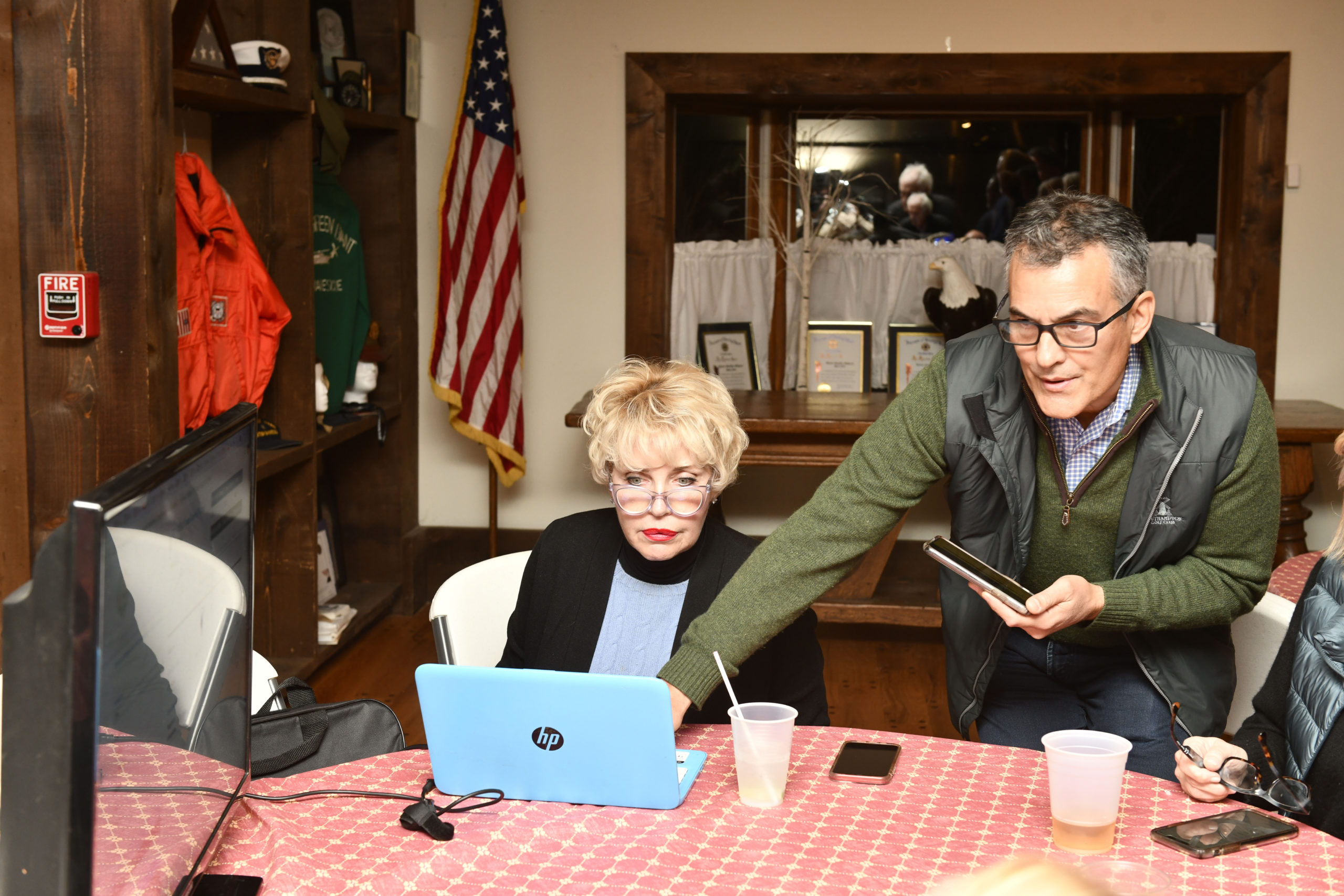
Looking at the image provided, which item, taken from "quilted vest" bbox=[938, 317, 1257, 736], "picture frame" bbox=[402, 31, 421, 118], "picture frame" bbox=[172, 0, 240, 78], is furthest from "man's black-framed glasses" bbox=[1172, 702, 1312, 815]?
"picture frame" bbox=[402, 31, 421, 118]

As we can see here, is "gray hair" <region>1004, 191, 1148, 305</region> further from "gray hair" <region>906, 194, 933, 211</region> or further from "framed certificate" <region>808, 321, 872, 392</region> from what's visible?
"gray hair" <region>906, 194, 933, 211</region>

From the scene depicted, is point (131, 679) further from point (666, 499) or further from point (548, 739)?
point (666, 499)

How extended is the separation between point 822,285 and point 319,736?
3.40 metres

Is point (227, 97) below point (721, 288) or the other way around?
the other way around

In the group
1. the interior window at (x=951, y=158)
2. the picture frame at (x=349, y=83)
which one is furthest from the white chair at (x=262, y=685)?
the interior window at (x=951, y=158)

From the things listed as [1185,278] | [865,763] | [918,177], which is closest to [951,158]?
[918,177]

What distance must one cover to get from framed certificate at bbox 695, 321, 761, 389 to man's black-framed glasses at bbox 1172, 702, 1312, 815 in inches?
127

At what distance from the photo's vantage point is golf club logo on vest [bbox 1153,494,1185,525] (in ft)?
5.67

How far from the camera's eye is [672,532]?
1863 mm

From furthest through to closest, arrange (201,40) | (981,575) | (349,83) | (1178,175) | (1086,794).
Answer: (1178,175), (349,83), (201,40), (981,575), (1086,794)

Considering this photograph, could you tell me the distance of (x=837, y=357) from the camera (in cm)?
463

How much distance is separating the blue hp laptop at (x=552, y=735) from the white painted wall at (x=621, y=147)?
327 cm

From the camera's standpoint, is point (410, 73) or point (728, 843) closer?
point (728, 843)

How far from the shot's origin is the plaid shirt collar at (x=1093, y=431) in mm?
1767
